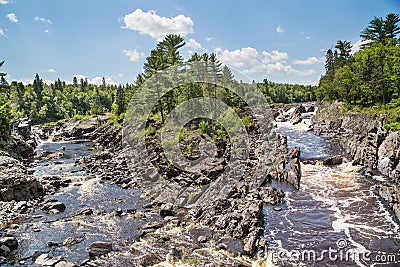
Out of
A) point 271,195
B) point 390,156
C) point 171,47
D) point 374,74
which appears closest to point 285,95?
point 374,74

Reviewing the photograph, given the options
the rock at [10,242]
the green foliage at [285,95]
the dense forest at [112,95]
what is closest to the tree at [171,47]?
the dense forest at [112,95]

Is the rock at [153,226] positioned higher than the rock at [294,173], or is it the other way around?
the rock at [294,173]

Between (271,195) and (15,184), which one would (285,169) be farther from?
(15,184)

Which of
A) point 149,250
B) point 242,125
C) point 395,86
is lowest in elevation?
point 149,250

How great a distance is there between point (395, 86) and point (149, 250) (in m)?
51.5

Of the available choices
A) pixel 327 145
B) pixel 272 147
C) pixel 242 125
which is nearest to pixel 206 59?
pixel 242 125

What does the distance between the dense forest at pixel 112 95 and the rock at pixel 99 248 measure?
49.5ft

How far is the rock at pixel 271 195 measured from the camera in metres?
26.6

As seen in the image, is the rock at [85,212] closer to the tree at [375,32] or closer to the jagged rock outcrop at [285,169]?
the jagged rock outcrop at [285,169]

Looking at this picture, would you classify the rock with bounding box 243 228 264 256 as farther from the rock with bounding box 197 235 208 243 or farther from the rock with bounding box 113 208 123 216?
the rock with bounding box 113 208 123 216

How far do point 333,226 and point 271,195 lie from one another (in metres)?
6.49

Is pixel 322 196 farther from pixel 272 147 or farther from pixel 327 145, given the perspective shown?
pixel 327 145

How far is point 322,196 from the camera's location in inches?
1101

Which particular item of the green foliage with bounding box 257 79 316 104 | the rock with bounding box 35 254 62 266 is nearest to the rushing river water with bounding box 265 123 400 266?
the rock with bounding box 35 254 62 266
